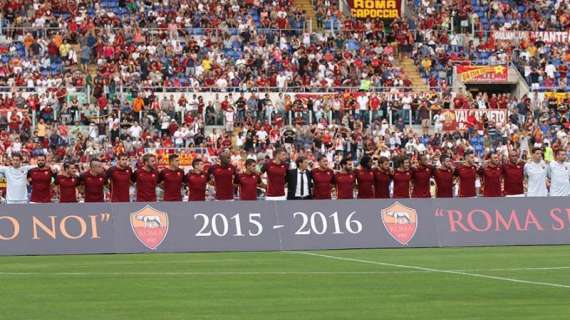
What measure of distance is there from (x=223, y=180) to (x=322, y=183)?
2.18 m

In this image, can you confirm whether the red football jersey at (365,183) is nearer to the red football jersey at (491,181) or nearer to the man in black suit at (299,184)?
the man in black suit at (299,184)

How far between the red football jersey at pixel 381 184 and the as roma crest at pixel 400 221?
5.02 ft

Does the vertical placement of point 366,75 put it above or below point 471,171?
above

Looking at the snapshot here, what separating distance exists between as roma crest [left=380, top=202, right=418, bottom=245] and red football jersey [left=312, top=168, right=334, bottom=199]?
1884 millimetres

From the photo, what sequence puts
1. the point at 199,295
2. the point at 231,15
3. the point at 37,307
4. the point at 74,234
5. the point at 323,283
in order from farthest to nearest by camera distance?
the point at 231,15, the point at 74,234, the point at 323,283, the point at 199,295, the point at 37,307

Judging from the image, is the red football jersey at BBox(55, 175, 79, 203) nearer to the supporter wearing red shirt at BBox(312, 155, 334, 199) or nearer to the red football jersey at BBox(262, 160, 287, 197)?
the red football jersey at BBox(262, 160, 287, 197)

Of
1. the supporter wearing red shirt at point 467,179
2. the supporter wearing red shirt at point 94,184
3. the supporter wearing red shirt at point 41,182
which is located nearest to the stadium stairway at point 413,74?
the supporter wearing red shirt at point 467,179

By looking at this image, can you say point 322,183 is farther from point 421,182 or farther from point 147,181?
point 147,181

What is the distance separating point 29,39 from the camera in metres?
52.7

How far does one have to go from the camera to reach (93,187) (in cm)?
2770

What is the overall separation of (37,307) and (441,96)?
3976 cm

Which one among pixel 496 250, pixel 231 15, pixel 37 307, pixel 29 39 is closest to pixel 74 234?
pixel 496 250

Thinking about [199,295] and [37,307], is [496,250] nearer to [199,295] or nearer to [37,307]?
[199,295]

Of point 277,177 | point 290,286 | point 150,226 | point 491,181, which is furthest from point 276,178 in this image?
point 290,286
